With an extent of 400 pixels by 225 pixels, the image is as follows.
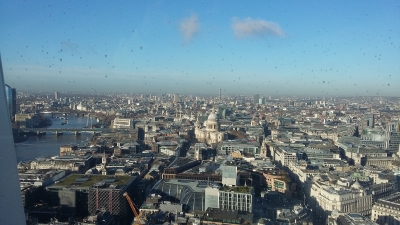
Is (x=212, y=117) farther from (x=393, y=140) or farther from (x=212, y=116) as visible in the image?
(x=393, y=140)

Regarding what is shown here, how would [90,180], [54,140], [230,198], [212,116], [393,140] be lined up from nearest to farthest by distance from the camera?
1. [230,198]
2. [90,180]
3. [393,140]
4. [54,140]
5. [212,116]

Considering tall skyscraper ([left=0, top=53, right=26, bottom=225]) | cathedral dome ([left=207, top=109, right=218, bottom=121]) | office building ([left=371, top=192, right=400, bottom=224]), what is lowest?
office building ([left=371, top=192, right=400, bottom=224])

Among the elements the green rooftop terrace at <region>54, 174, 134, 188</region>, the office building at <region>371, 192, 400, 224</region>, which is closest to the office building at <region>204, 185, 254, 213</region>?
the green rooftop terrace at <region>54, 174, 134, 188</region>

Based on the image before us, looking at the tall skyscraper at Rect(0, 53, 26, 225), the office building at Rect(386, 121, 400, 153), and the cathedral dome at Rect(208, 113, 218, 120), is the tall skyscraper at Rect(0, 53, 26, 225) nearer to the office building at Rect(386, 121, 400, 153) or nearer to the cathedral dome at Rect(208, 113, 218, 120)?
the office building at Rect(386, 121, 400, 153)

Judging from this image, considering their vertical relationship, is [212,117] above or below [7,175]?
below

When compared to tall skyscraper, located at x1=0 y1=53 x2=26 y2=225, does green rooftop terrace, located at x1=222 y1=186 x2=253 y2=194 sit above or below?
below

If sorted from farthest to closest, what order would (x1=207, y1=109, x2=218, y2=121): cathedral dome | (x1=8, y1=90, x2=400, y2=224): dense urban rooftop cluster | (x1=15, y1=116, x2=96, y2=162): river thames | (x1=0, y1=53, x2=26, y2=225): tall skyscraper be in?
(x1=207, y1=109, x2=218, y2=121): cathedral dome → (x1=15, y1=116, x2=96, y2=162): river thames → (x1=8, y1=90, x2=400, y2=224): dense urban rooftop cluster → (x1=0, y1=53, x2=26, y2=225): tall skyscraper

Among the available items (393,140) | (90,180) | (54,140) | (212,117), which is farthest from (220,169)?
(212,117)
